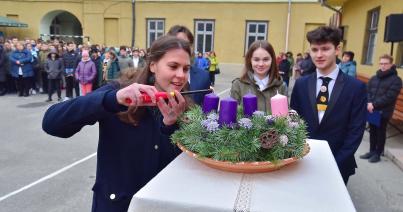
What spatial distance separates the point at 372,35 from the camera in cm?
1119

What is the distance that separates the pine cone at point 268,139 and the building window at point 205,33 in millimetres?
21666

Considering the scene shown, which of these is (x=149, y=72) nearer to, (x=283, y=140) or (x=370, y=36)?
(x=283, y=140)

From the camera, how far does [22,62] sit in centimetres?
1122

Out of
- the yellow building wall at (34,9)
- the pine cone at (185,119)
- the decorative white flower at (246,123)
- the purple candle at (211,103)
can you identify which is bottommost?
the pine cone at (185,119)

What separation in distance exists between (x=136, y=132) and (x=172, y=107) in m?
0.38

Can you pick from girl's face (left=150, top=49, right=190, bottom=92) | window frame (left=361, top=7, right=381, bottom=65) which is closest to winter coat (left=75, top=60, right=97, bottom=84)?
window frame (left=361, top=7, right=381, bottom=65)

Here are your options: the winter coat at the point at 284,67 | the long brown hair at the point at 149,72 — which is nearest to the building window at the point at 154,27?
the winter coat at the point at 284,67

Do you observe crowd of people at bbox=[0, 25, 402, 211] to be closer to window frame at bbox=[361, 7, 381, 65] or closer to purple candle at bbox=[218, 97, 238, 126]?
purple candle at bbox=[218, 97, 238, 126]

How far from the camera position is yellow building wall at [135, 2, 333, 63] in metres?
21.2

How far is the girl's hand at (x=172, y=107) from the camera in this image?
4.39ft

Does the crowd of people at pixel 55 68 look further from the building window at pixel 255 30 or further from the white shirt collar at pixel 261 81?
the building window at pixel 255 30

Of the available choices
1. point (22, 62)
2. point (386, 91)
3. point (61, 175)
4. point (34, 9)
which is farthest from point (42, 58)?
point (34, 9)

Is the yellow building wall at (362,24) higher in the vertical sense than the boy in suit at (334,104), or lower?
higher

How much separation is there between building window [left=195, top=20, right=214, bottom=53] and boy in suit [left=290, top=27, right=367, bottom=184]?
2032 cm
